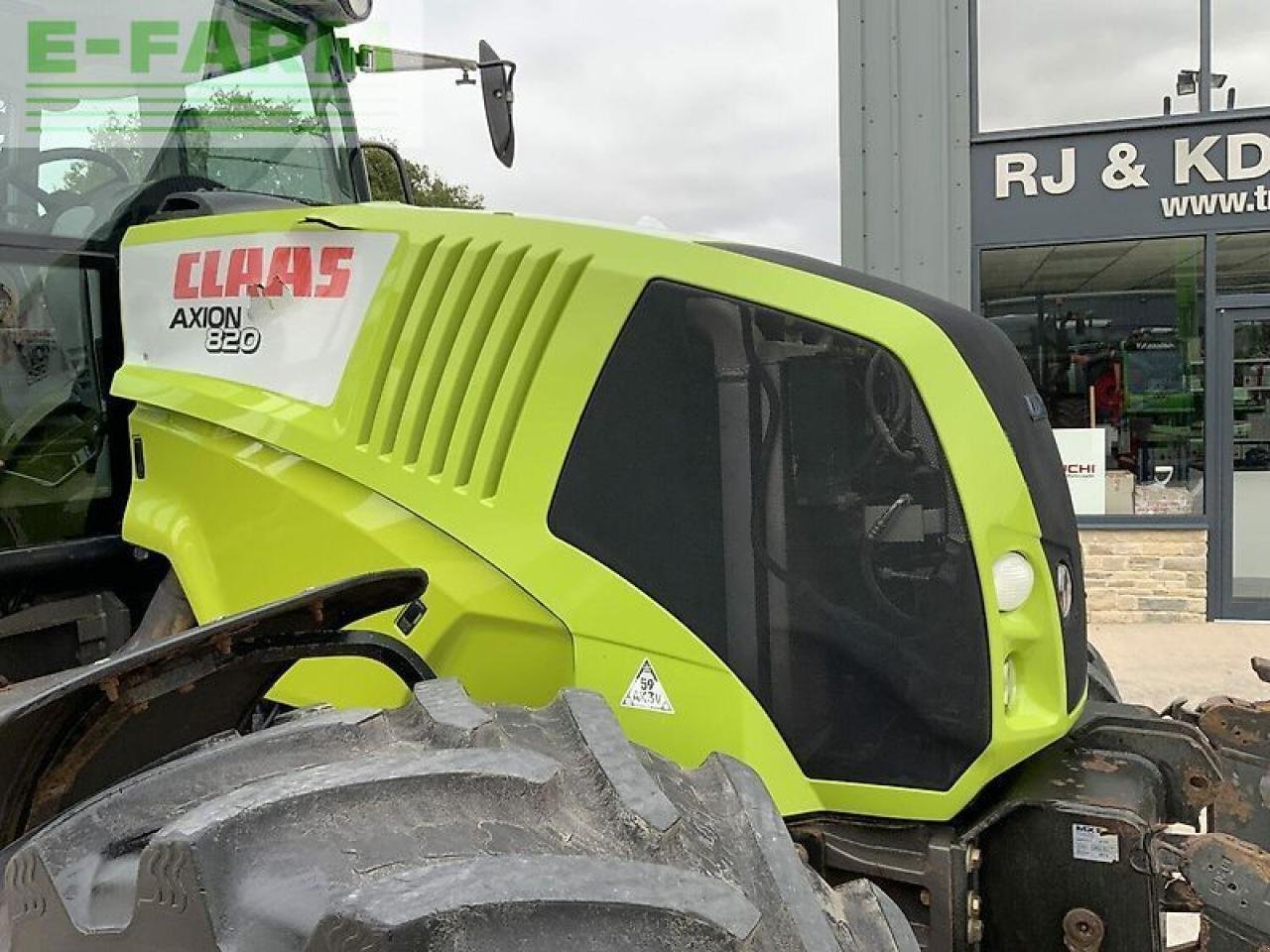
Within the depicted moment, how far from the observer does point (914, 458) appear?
1996 millimetres

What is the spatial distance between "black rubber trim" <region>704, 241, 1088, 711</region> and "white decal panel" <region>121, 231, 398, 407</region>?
0.72 meters

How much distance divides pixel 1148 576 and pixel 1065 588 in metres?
8.14

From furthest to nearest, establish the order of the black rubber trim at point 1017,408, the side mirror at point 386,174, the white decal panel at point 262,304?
the side mirror at point 386,174 < the white decal panel at point 262,304 < the black rubber trim at point 1017,408

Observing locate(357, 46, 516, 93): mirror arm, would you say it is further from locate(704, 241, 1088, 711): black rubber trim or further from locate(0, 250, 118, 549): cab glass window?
A: locate(704, 241, 1088, 711): black rubber trim

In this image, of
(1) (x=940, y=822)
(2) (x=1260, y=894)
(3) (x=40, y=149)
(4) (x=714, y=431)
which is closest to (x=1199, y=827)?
(2) (x=1260, y=894)

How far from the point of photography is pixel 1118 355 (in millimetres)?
9789

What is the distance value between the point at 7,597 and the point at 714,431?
5.45ft

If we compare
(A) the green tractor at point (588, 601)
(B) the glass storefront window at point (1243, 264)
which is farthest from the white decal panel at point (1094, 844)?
(B) the glass storefront window at point (1243, 264)

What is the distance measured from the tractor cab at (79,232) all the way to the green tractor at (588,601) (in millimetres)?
17

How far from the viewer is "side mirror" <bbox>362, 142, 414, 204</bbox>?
3.89m

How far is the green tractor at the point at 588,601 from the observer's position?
148 centimetres
